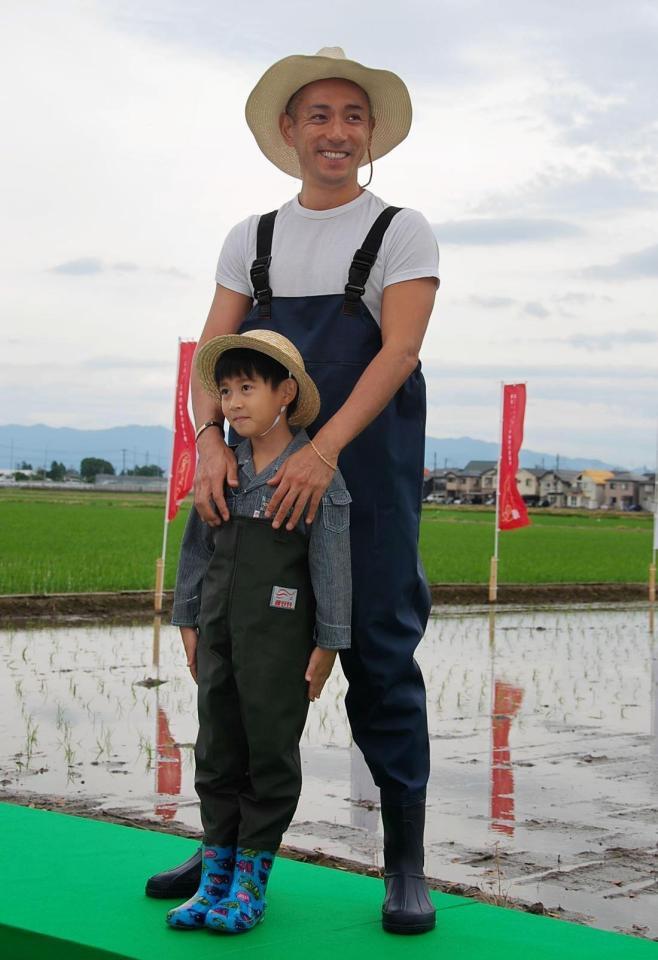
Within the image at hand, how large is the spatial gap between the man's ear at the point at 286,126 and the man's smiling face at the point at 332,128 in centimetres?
10

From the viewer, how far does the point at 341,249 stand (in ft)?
8.71

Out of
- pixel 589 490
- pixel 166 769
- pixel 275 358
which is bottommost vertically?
pixel 166 769

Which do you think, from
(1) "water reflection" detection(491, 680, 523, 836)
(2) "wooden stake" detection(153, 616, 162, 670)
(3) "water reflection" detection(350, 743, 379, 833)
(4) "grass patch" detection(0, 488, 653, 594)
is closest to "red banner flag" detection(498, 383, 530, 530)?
(4) "grass patch" detection(0, 488, 653, 594)

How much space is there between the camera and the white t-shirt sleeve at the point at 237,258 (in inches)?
111

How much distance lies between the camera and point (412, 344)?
2600 millimetres

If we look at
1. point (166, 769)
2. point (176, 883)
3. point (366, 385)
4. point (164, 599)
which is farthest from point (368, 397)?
point (164, 599)

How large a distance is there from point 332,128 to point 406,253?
0.32m

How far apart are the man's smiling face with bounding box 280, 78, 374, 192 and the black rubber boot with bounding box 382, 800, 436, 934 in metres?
1.37

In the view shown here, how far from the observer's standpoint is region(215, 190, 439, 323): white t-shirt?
8.64 ft

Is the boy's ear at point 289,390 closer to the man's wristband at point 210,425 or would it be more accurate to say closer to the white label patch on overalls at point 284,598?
the man's wristband at point 210,425

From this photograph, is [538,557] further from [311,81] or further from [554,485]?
[554,485]

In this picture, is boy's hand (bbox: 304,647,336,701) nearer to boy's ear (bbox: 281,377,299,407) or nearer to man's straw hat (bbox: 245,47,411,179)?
boy's ear (bbox: 281,377,299,407)

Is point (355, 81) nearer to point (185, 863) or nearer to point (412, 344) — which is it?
point (412, 344)

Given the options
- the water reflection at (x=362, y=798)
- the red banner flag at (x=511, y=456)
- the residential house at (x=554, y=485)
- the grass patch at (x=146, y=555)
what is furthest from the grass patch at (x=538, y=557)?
the residential house at (x=554, y=485)
